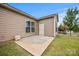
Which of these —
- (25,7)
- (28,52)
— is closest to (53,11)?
(25,7)

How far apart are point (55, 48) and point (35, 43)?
0.62m

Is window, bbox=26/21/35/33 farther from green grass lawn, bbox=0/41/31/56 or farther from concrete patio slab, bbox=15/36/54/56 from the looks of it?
green grass lawn, bbox=0/41/31/56

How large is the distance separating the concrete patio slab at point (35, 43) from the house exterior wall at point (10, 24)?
0.29 meters

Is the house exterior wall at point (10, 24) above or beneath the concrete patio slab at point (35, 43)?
above

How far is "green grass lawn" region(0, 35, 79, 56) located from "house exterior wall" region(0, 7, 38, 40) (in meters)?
0.27

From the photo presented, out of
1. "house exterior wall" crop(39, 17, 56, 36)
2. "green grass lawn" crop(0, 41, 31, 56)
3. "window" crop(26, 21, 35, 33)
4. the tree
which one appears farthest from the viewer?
"window" crop(26, 21, 35, 33)

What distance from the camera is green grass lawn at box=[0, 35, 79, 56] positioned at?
3467mm

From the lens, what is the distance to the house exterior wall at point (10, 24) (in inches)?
143

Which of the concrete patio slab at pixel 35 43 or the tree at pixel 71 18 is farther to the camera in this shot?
the tree at pixel 71 18

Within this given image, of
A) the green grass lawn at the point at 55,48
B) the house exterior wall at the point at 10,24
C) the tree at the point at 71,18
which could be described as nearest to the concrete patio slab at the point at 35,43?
the green grass lawn at the point at 55,48

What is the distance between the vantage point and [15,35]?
3730 millimetres

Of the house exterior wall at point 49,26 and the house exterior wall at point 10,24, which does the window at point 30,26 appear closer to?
the house exterior wall at point 10,24

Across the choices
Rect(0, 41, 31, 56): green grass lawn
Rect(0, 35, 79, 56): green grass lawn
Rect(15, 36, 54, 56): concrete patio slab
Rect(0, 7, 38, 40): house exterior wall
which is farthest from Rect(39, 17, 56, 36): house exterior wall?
Rect(0, 41, 31, 56): green grass lawn

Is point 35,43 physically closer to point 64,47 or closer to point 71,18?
point 64,47
